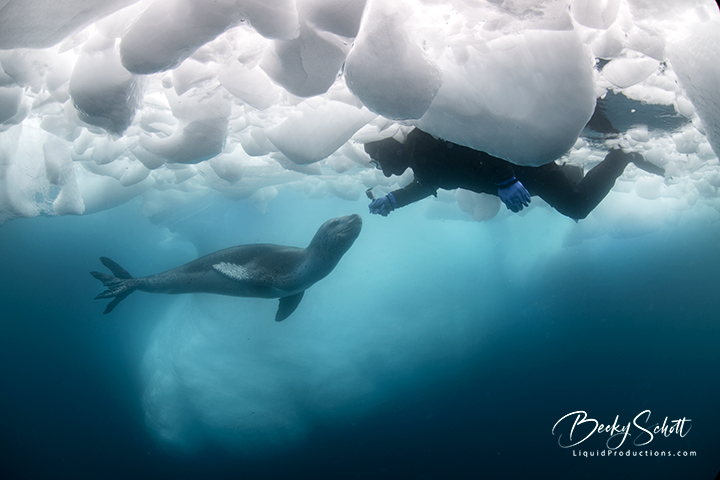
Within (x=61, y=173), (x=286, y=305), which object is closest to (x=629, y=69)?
(x=286, y=305)

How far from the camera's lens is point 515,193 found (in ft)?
10.9

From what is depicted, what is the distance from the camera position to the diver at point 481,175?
3395mm

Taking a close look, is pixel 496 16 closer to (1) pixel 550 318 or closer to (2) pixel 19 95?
(2) pixel 19 95

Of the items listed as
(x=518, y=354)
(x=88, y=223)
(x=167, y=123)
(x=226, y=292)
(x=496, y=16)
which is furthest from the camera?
(x=88, y=223)

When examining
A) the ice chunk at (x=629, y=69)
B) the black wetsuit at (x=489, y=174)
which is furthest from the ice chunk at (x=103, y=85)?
the ice chunk at (x=629, y=69)

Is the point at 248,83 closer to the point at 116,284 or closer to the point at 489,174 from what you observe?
the point at 489,174

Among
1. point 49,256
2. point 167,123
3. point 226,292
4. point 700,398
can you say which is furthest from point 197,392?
point 700,398

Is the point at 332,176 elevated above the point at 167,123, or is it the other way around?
the point at 167,123

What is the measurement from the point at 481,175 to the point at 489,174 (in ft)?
0.37

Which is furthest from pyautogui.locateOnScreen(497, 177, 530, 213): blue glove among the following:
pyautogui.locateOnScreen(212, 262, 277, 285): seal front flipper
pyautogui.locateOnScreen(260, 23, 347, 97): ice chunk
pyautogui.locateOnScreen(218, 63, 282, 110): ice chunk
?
pyautogui.locateOnScreen(212, 262, 277, 285): seal front flipper

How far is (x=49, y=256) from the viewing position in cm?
2191

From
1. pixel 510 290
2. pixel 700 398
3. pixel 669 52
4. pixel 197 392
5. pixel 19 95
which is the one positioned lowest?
pixel 700 398

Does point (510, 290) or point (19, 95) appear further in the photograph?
point (510, 290)

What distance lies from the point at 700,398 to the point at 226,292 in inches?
1109
